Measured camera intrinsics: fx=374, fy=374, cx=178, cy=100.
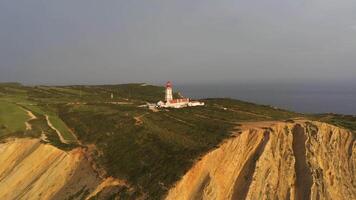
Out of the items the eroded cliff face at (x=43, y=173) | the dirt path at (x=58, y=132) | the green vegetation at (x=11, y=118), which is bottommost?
the eroded cliff face at (x=43, y=173)

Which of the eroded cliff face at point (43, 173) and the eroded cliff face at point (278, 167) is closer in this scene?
the eroded cliff face at point (278, 167)

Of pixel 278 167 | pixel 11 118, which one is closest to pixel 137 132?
pixel 278 167

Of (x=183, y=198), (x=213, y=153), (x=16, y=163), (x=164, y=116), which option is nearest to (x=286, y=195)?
(x=213, y=153)

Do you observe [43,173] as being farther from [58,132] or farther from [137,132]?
[137,132]

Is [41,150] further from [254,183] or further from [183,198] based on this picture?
[254,183]

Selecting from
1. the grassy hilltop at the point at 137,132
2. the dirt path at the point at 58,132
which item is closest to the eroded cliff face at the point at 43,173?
the grassy hilltop at the point at 137,132

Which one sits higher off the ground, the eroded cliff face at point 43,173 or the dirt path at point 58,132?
the dirt path at point 58,132

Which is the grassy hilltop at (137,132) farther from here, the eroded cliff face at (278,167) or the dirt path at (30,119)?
the eroded cliff face at (278,167)
